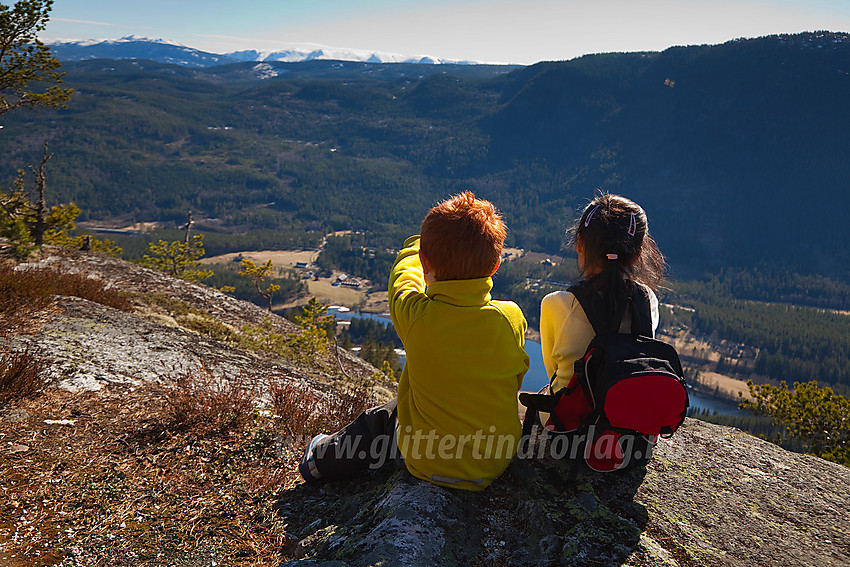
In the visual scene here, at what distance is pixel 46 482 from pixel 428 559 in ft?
9.30

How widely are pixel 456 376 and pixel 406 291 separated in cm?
60

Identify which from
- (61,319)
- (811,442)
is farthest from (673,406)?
(811,442)

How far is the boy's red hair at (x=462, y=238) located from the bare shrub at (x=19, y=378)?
420cm

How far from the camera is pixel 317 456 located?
375cm

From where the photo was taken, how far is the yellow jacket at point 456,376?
114 inches

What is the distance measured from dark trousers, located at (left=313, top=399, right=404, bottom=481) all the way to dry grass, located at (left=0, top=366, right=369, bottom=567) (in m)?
0.44

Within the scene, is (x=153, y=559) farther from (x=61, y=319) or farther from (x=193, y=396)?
(x=61, y=319)

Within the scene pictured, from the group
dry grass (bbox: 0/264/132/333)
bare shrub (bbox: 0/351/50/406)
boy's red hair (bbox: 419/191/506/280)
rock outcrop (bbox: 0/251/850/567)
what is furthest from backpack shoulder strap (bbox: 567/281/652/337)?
dry grass (bbox: 0/264/132/333)

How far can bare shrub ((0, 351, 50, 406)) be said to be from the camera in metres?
4.41

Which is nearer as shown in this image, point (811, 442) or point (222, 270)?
point (811, 442)

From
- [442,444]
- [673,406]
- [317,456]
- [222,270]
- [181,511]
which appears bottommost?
[222,270]

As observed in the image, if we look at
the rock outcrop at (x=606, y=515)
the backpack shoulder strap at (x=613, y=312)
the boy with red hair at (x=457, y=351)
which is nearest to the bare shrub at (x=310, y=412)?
the rock outcrop at (x=606, y=515)

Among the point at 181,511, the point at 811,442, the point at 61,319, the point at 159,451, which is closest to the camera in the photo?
the point at 181,511

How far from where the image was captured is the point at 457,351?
2906 millimetres
